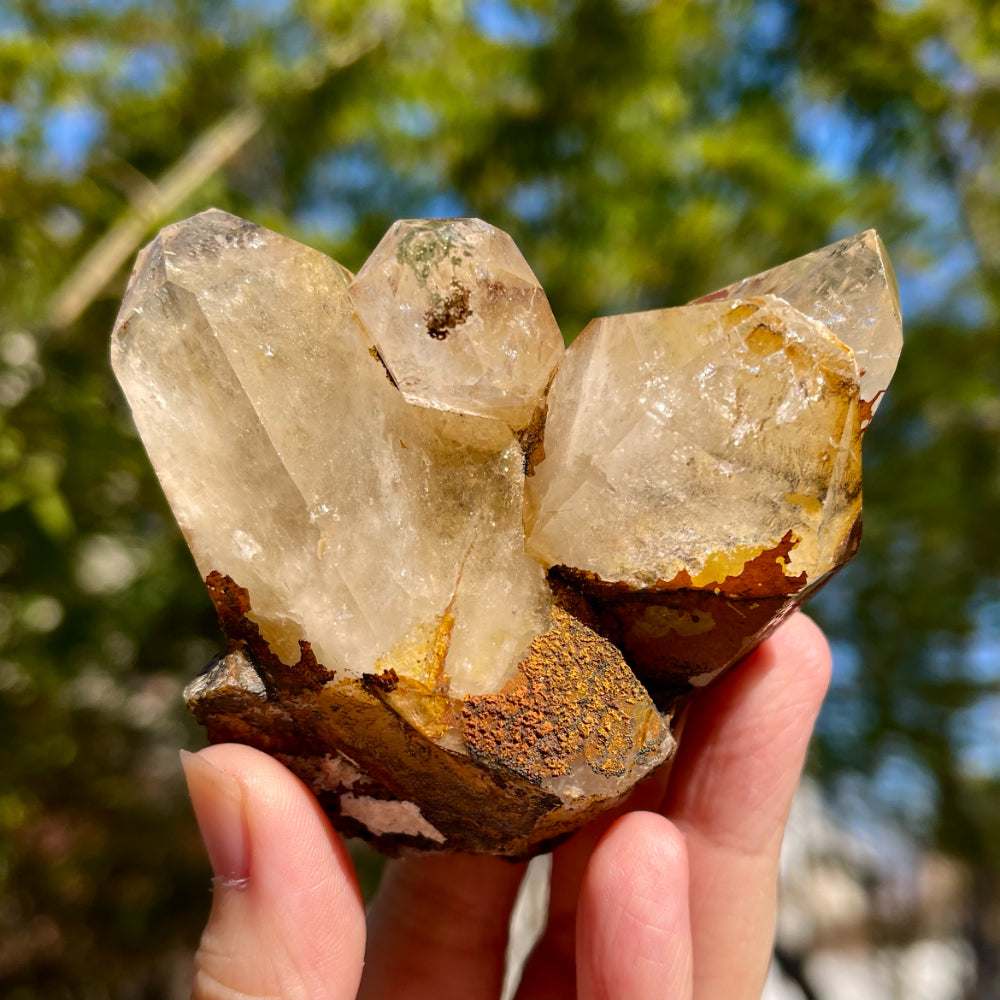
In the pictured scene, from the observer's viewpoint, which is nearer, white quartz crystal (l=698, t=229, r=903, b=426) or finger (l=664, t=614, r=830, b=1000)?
white quartz crystal (l=698, t=229, r=903, b=426)

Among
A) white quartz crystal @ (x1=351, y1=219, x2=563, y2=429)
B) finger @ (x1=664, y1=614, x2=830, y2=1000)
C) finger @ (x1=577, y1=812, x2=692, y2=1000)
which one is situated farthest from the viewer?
finger @ (x1=664, y1=614, x2=830, y2=1000)

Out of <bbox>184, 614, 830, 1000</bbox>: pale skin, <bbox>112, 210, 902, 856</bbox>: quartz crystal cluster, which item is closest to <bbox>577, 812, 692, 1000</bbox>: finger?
<bbox>184, 614, 830, 1000</bbox>: pale skin

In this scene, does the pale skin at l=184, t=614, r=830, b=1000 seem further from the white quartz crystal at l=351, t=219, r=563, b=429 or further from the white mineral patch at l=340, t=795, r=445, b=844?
the white quartz crystal at l=351, t=219, r=563, b=429

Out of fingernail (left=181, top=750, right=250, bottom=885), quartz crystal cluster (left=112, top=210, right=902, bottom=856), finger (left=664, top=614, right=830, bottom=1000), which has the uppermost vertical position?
quartz crystal cluster (left=112, top=210, right=902, bottom=856)

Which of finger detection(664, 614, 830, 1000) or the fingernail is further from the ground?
the fingernail

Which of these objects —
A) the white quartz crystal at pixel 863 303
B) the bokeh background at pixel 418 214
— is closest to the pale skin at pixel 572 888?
the white quartz crystal at pixel 863 303

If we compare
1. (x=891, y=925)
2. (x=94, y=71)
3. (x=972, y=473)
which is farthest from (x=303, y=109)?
(x=891, y=925)

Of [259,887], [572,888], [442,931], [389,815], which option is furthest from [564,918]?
[259,887]
